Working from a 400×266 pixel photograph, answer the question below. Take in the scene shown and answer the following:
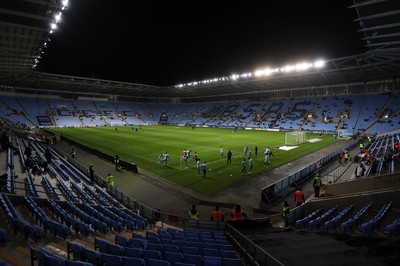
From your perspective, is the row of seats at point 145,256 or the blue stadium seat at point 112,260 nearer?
the blue stadium seat at point 112,260

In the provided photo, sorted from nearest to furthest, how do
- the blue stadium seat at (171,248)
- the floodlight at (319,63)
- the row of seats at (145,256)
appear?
the row of seats at (145,256), the blue stadium seat at (171,248), the floodlight at (319,63)

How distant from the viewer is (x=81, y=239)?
7.77 m

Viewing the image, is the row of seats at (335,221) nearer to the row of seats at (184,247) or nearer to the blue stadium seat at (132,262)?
the row of seats at (184,247)

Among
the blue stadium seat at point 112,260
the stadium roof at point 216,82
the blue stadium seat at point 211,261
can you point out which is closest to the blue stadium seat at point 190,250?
the blue stadium seat at point 211,261

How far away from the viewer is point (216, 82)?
67.5m

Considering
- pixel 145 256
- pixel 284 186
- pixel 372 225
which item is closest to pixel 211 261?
pixel 145 256

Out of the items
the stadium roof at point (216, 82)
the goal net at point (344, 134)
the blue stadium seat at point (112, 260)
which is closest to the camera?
the blue stadium seat at point (112, 260)

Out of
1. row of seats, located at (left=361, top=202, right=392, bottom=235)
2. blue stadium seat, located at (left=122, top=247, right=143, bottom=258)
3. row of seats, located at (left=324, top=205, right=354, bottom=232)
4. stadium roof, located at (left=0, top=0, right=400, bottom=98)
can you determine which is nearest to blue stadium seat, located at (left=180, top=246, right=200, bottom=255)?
blue stadium seat, located at (left=122, top=247, right=143, bottom=258)

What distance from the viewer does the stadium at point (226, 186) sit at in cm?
655

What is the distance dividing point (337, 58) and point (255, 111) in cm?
3377

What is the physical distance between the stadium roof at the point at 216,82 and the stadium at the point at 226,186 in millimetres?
204

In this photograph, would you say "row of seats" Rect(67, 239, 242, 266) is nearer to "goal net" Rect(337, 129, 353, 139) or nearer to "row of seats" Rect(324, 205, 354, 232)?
"row of seats" Rect(324, 205, 354, 232)

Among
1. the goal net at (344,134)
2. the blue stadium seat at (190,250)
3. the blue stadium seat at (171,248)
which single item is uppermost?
the goal net at (344,134)

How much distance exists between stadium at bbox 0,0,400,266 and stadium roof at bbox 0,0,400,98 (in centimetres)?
20
